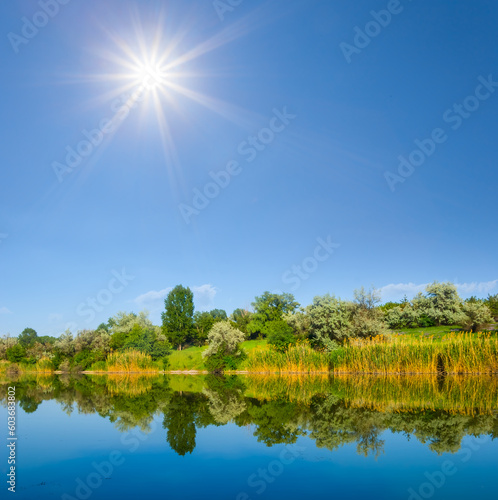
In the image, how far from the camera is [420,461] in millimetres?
7320

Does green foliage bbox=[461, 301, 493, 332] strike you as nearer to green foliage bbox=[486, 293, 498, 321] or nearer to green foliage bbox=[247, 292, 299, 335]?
green foliage bbox=[486, 293, 498, 321]

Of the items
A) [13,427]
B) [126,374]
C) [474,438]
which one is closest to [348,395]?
[474,438]

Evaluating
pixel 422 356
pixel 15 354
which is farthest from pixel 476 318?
pixel 15 354

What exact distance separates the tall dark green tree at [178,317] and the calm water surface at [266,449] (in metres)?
38.4

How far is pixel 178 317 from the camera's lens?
54.0 meters

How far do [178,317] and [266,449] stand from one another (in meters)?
47.0

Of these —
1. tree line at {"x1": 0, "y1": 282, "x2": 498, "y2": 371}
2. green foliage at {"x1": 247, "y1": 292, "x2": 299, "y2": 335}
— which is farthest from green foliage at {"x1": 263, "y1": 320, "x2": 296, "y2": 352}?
green foliage at {"x1": 247, "y1": 292, "x2": 299, "y2": 335}

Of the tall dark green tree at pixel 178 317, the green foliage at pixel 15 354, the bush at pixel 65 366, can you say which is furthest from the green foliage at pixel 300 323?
the green foliage at pixel 15 354

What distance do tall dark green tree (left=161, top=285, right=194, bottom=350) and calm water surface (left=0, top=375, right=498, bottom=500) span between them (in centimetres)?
3837

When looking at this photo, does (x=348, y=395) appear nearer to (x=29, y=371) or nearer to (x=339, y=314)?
(x=339, y=314)

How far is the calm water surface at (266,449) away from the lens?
246 inches

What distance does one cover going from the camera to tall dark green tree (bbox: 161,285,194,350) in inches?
2073

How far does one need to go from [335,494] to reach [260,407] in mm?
7769

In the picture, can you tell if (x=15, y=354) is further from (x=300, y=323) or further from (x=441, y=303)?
(x=441, y=303)
